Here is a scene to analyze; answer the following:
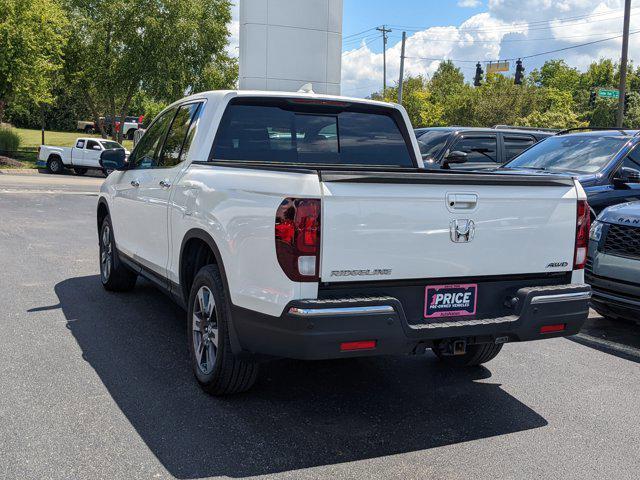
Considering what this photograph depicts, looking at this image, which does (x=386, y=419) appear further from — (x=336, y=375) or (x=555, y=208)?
(x=555, y=208)

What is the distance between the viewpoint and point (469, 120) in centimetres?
5925

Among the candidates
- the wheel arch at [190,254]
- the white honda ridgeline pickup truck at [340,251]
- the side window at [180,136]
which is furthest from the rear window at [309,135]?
the wheel arch at [190,254]

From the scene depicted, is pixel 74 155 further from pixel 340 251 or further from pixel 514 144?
pixel 340 251

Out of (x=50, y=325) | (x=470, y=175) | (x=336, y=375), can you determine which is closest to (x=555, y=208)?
(x=470, y=175)

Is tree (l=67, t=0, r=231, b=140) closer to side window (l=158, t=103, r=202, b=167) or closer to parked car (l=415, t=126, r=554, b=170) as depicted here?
parked car (l=415, t=126, r=554, b=170)

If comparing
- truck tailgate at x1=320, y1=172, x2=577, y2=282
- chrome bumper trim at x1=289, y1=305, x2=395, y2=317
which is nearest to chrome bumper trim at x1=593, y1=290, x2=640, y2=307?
truck tailgate at x1=320, y1=172, x2=577, y2=282

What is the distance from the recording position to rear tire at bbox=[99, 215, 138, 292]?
698 cm

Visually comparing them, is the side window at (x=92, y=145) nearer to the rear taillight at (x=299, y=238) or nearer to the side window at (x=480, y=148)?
the side window at (x=480, y=148)

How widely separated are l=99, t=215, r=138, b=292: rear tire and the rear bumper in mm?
3449

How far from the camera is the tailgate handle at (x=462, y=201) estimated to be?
12.5 ft

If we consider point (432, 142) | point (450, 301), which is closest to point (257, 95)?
point (450, 301)

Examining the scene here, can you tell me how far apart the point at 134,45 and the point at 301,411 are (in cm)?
3647

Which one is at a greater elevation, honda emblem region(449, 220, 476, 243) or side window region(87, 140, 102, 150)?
side window region(87, 140, 102, 150)

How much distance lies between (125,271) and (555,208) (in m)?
4.52
